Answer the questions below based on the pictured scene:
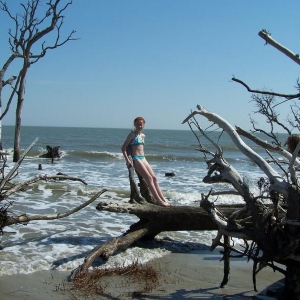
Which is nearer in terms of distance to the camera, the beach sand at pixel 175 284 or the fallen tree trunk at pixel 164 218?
the beach sand at pixel 175 284

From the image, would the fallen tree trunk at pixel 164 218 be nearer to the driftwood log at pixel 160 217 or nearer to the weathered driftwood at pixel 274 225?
the driftwood log at pixel 160 217

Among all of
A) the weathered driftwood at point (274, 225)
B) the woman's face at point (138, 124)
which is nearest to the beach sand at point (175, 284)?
the weathered driftwood at point (274, 225)

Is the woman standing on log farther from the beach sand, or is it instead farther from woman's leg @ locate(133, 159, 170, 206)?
the beach sand

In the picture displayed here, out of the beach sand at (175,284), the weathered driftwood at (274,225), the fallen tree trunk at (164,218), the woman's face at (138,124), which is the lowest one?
the beach sand at (175,284)

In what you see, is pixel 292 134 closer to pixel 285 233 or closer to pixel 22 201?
pixel 285 233

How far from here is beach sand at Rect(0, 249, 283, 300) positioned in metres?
5.44

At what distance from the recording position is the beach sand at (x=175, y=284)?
214 inches

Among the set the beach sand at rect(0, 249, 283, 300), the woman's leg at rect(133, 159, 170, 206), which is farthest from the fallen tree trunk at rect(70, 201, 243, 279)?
the beach sand at rect(0, 249, 283, 300)

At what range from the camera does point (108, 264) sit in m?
6.78

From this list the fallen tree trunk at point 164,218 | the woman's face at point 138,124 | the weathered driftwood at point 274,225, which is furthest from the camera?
the woman's face at point 138,124

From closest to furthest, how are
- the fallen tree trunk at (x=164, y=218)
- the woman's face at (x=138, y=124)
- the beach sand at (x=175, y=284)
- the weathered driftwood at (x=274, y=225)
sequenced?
the weathered driftwood at (x=274, y=225)
the beach sand at (x=175, y=284)
the fallen tree trunk at (x=164, y=218)
the woman's face at (x=138, y=124)

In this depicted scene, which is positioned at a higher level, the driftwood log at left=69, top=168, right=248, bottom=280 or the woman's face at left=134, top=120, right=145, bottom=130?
the woman's face at left=134, top=120, right=145, bottom=130

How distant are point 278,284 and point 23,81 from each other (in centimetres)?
1474

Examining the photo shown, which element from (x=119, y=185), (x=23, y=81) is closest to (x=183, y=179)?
(x=119, y=185)
